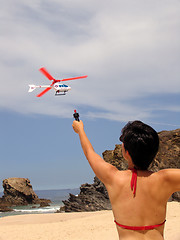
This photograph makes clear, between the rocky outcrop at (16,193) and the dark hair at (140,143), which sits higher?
the dark hair at (140,143)

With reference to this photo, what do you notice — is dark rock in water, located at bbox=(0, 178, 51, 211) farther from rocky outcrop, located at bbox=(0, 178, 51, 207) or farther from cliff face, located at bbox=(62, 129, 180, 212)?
cliff face, located at bbox=(62, 129, 180, 212)

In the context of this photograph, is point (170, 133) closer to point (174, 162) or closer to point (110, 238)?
point (174, 162)

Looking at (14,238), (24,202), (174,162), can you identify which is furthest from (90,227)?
(24,202)

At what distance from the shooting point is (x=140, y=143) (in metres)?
2.21

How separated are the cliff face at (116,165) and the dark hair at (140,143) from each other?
1843cm

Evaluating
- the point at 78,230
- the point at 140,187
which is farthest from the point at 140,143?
the point at 78,230

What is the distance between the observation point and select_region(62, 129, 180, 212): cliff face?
21.6m

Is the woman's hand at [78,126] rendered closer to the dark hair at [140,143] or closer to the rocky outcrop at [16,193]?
the dark hair at [140,143]

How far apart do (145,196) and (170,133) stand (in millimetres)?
21522

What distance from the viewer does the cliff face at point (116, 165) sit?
21.6m

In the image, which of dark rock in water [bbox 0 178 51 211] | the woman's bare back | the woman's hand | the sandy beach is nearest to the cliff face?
the sandy beach

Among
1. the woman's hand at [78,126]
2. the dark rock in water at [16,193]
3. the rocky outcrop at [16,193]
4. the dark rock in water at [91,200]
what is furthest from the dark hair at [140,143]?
the dark rock in water at [16,193]

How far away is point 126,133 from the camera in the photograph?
228cm

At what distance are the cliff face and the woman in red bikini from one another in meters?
18.3
